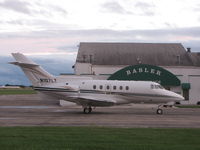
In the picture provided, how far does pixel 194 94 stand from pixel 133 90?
68.0 feet

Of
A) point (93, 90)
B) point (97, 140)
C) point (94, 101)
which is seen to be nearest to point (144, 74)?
point (93, 90)

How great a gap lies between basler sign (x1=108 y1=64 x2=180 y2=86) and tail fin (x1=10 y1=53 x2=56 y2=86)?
17.9 meters

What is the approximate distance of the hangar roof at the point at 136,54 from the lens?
214 ft

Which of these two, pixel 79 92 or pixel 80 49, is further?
pixel 80 49

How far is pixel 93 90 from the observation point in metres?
33.3

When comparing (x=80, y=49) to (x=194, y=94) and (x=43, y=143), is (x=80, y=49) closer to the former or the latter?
(x=194, y=94)

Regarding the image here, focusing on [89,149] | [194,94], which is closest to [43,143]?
[89,149]

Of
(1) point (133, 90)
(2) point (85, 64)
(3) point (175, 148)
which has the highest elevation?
(2) point (85, 64)

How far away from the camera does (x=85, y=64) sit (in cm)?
5922

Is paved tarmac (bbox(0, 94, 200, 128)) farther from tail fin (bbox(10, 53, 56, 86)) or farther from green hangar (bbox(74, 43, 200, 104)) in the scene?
green hangar (bbox(74, 43, 200, 104))

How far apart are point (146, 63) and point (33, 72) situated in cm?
3617

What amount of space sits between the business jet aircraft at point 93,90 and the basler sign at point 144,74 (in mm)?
16547

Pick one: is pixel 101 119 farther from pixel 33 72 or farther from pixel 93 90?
pixel 33 72

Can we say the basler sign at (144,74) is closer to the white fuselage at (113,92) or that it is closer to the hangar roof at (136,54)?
the hangar roof at (136,54)
